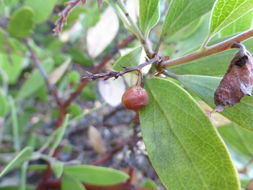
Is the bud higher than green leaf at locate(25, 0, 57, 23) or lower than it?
lower

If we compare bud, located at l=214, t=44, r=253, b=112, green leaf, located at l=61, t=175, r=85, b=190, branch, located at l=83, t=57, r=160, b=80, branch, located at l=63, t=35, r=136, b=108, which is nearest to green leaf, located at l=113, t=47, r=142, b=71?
branch, located at l=83, t=57, r=160, b=80

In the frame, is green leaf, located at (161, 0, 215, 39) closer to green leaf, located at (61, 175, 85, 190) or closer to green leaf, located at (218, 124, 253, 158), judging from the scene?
green leaf, located at (218, 124, 253, 158)

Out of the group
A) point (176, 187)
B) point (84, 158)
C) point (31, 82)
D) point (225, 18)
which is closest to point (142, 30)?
point (225, 18)

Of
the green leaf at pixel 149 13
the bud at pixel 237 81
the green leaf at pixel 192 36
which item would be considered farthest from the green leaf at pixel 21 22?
the bud at pixel 237 81

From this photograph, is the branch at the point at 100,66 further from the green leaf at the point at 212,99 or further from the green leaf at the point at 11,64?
the green leaf at the point at 212,99

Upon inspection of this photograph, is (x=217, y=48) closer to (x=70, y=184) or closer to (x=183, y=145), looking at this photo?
(x=183, y=145)

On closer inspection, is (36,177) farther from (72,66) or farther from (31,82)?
(72,66)
